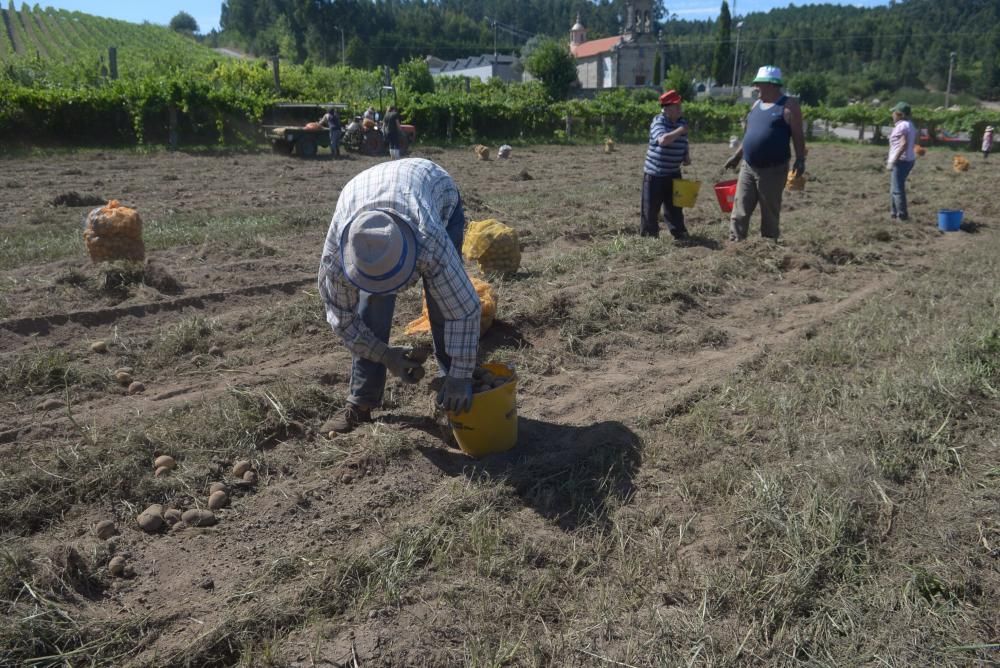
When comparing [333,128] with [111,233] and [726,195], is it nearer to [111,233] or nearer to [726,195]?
[726,195]

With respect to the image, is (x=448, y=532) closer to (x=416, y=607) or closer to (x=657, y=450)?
(x=416, y=607)

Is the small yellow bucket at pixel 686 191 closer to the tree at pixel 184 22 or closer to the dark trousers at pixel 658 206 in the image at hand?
the dark trousers at pixel 658 206

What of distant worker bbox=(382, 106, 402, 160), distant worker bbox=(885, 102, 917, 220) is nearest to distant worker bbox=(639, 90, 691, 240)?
distant worker bbox=(885, 102, 917, 220)

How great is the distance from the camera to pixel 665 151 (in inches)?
338

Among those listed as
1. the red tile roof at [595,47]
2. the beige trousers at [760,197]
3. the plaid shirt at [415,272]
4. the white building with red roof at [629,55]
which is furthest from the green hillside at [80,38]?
the red tile roof at [595,47]

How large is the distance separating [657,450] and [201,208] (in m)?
9.29

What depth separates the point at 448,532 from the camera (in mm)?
3299

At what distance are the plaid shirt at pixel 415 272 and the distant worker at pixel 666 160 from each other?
5.41 meters

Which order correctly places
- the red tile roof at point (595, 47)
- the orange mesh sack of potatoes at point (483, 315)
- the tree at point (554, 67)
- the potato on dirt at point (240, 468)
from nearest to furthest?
the potato on dirt at point (240, 468), the orange mesh sack of potatoes at point (483, 315), the tree at point (554, 67), the red tile roof at point (595, 47)

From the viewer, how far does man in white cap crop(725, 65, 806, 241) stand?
7.84 m

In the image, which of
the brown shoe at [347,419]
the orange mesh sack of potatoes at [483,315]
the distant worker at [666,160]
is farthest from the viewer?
the distant worker at [666,160]

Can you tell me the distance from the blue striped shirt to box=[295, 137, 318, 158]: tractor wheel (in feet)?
42.1

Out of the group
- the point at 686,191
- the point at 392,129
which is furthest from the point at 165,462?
the point at 392,129

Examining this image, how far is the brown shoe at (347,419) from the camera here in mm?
4266
